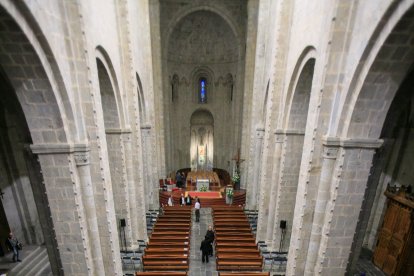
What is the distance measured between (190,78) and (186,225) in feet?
46.3

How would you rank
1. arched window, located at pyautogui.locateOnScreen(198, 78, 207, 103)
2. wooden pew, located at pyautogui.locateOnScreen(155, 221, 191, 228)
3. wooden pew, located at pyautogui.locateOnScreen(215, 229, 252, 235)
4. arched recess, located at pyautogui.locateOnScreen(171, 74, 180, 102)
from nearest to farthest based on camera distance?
wooden pew, located at pyautogui.locateOnScreen(215, 229, 252, 235), wooden pew, located at pyautogui.locateOnScreen(155, 221, 191, 228), arched recess, located at pyautogui.locateOnScreen(171, 74, 180, 102), arched window, located at pyautogui.locateOnScreen(198, 78, 207, 103)

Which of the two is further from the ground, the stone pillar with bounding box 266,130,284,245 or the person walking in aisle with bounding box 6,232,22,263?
the stone pillar with bounding box 266,130,284,245

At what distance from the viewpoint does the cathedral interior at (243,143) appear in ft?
14.9

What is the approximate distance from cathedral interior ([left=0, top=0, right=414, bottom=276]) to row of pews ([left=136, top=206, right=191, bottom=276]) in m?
0.12

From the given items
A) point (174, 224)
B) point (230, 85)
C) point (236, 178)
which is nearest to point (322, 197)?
point (174, 224)

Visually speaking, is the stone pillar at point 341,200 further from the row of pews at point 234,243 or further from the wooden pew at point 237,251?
the wooden pew at point 237,251

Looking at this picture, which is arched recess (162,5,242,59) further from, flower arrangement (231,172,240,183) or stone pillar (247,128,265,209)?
flower arrangement (231,172,240,183)

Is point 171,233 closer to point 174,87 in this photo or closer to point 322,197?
point 322,197

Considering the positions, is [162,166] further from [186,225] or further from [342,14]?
[342,14]

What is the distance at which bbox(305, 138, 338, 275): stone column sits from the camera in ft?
17.2

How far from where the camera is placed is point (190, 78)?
72.4ft

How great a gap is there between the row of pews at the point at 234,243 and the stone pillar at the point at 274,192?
70cm

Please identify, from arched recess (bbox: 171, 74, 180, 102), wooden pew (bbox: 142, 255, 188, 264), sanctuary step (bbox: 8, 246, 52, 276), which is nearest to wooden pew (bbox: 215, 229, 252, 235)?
wooden pew (bbox: 142, 255, 188, 264)

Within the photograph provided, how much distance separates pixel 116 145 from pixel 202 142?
1460 centimetres
